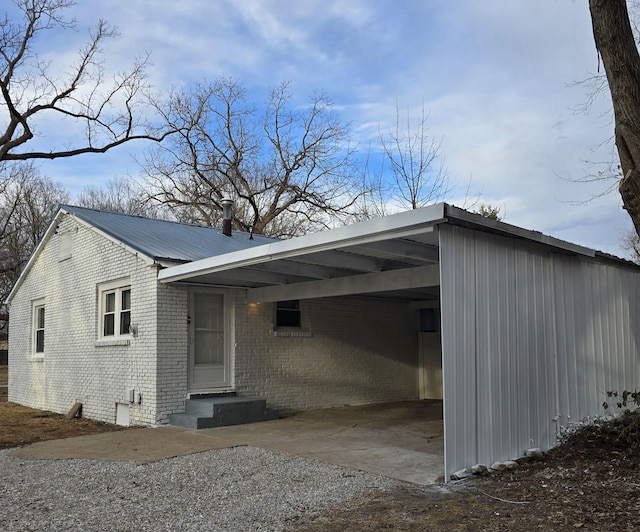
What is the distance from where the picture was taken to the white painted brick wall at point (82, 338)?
10477 millimetres

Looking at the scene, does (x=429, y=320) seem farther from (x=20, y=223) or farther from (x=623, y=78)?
(x=20, y=223)

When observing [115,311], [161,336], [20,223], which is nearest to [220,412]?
[161,336]

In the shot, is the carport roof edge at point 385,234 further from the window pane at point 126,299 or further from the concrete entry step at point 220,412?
the window pane at point 126,299

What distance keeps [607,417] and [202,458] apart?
5.86 meters

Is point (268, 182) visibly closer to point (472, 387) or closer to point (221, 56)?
point (221, 56)

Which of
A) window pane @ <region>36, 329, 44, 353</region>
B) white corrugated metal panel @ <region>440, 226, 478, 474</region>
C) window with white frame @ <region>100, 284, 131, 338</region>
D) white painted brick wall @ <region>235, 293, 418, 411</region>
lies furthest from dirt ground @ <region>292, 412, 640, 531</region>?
window pane @ <region>36, 329, 44, 353</region>

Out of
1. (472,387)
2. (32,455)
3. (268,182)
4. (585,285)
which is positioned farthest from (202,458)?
(268,182)

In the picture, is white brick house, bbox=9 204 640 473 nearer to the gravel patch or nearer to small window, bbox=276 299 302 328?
small window, bbox=276 299 302 328

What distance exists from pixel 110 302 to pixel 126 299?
68cm

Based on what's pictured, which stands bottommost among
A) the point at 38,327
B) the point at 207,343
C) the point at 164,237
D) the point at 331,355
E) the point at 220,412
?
the point at 220,412

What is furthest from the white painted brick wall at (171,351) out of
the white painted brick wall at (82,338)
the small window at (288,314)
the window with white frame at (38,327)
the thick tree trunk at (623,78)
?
the thick tree trunk at (623,78)

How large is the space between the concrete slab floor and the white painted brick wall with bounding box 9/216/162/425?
4.50ft

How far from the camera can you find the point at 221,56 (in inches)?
548

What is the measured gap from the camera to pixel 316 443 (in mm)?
8422
